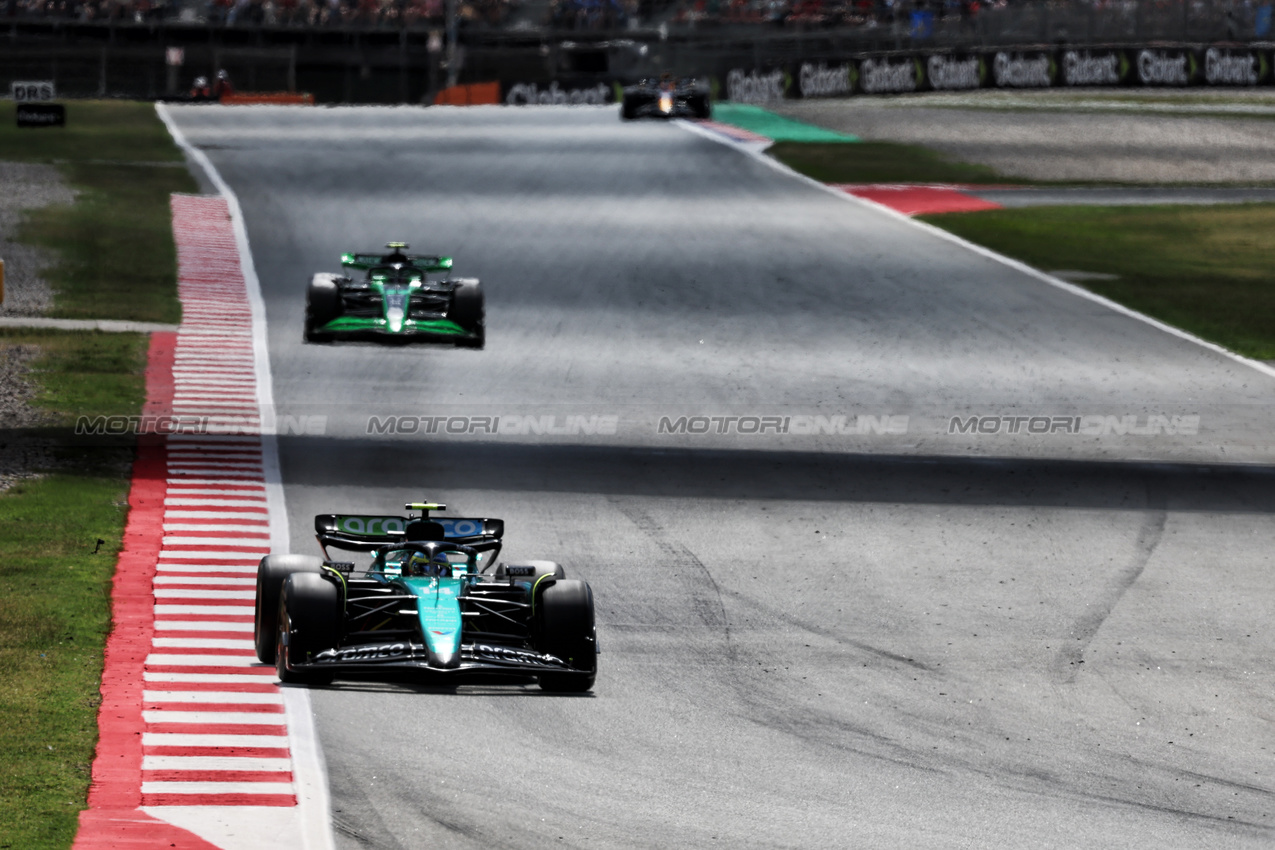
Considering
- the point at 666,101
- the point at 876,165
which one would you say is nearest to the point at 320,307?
the point at 876,165

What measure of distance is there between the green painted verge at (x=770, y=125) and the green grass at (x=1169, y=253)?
12314mm

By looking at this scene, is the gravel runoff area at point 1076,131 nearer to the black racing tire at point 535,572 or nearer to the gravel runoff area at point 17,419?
the gravel runoff area at point 17,419

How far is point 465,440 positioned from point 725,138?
31.6m

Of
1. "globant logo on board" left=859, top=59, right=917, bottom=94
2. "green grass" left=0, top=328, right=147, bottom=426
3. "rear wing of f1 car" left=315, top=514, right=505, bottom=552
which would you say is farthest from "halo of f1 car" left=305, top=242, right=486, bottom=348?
"globant logo on board" left=859, top=59, right=917, bottom=94

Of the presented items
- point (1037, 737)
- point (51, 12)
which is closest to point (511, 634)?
point (1037, 737)

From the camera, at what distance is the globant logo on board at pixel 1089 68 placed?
2482 inches

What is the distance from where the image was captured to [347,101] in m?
80.4

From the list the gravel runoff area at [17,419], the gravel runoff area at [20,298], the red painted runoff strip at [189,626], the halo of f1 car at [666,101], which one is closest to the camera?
the red painted runoff strip at [189,626]

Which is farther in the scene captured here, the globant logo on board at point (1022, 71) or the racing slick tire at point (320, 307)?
the globant logo on board at point (1022, 71)

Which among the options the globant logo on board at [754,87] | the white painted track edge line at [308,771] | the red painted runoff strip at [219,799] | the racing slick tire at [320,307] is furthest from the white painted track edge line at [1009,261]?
the red painted runoff strip at [219,799]

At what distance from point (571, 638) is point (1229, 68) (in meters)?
55.1

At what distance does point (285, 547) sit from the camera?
17.6 metres

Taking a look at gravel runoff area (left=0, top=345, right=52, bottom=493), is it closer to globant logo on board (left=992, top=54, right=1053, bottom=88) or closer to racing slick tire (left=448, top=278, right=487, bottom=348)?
racing slick tire (left=448, top=278, right=487, bottom=348)

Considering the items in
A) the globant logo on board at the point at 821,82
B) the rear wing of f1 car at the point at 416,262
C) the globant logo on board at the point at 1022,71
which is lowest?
the rear wing of f1 car at the point at 416,262
